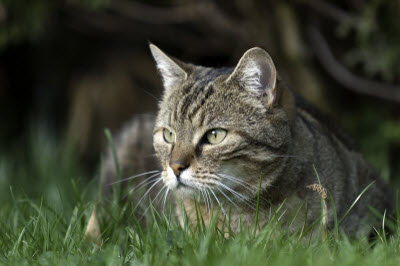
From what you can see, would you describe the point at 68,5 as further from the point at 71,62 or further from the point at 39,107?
the point at 39,107

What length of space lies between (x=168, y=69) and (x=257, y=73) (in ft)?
1.97

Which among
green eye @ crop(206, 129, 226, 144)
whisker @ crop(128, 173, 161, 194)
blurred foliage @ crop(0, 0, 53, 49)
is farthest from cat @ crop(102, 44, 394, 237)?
blurred foliage @ crop(0, 0, 53, 49)

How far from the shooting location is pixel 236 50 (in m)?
4.87

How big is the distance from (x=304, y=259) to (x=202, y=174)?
2.19ft

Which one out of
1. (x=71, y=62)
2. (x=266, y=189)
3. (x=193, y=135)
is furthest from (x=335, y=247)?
(x=71, y=62)

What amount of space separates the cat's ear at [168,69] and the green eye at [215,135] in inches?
19.0

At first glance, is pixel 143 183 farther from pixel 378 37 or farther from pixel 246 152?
pixel 378 37

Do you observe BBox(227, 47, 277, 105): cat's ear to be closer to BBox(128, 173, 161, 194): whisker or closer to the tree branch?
BBox(128, 173, 161, 194): whisker

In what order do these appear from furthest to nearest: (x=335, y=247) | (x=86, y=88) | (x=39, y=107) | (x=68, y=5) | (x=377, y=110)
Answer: (x=39, y=107) < (x=86, y=88) < (x=68, y=5) < (x=377, y=110) < (x=335, y=247)

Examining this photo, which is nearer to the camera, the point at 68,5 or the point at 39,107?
the point at 68,5

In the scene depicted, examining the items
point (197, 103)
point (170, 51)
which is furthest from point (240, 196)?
point (170, 51)

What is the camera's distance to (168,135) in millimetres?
2859

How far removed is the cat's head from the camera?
2.56 metres

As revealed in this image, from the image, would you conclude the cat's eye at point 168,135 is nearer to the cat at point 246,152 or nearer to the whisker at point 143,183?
the cat at point 246,152
